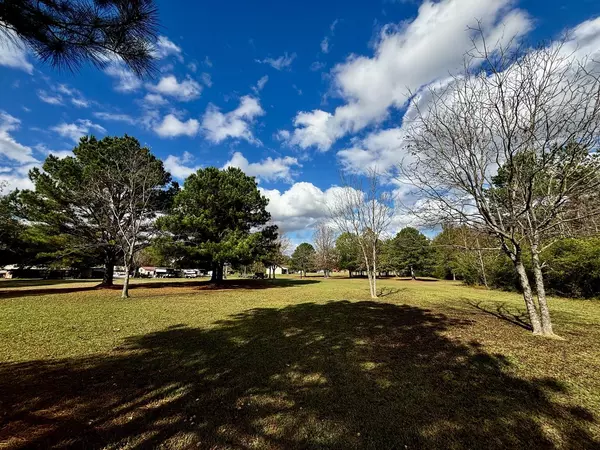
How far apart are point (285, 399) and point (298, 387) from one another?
355 millimetres

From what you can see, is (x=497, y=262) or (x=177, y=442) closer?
(x=177, y=442)

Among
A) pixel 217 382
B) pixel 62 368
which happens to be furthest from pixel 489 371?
pixel 62 368

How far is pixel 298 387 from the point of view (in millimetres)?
3551

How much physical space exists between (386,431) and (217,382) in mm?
2299

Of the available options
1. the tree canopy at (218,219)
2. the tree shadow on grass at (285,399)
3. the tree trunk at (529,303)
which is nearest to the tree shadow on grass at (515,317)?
the tree trunk at (529,303)

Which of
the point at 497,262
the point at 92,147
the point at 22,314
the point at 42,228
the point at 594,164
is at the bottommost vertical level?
the point at 22,314

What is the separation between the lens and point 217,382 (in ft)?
12.2

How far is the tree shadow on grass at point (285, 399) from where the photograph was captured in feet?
8.16

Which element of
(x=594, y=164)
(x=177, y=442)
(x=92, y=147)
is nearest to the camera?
(x=177, y=442)

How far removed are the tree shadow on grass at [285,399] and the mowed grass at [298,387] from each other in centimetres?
2

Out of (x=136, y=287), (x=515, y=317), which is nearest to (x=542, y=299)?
(x=515, y=317)

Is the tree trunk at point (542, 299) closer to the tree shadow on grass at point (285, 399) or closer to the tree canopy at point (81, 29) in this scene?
the tree shadow on grass at point (285, 399)

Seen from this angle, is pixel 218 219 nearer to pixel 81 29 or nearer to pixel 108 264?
pixel 108 264

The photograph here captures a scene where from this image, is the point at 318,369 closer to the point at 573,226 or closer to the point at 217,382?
the point at 217,382
